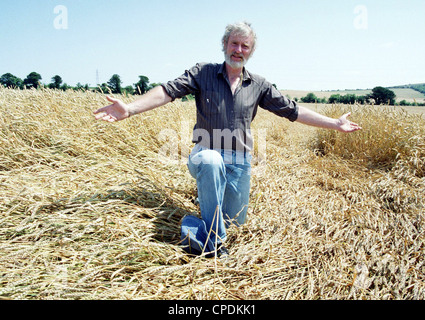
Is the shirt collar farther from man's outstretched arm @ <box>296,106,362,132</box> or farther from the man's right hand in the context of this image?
the man's right hand

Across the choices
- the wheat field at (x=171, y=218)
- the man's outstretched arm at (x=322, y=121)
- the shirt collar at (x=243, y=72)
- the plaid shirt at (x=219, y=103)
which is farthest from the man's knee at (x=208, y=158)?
the man's outstretched arm at (x=322, y=121)

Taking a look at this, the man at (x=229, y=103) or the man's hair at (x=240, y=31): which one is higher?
the man's hair at (x=240, y=31)

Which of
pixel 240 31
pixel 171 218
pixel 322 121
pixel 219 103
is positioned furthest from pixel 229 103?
pixel 171 218

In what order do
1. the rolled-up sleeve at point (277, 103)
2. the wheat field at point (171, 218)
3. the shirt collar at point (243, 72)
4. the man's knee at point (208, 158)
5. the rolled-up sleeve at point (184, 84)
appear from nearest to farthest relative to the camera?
the wheat field at point (171, 218) → the man's knee at point (208, 158) → the rolled-up sleeve at point (184, 84) → the shirt collar at point (243, 72) → the rolled-up sleeve at point (277, 103)

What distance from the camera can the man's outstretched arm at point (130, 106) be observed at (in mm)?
1698

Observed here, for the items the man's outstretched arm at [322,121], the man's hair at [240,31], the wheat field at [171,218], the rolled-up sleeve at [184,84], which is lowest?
the wheat field at [171,218]

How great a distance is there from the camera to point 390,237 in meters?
1.98

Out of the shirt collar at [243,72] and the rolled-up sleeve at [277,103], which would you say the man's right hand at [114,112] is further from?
the rolled-up sleeve at [277,103]

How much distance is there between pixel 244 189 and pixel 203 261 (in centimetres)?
64

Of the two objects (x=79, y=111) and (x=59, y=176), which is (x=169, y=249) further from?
(x=79, y=111)

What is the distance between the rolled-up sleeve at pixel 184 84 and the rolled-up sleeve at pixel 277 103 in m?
0.55

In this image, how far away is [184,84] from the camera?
198 cm

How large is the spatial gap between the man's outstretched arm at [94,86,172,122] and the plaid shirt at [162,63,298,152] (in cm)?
9
